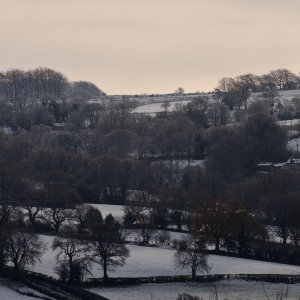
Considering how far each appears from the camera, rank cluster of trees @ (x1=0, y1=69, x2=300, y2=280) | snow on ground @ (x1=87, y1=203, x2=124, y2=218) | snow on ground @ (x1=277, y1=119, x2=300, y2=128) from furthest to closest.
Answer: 1. snow on ground @ (x1=277, y1=119, x2=300, y2=128)
2. snow on ground @ (x1=87, y1=203, x2=124, y2=218)
3. cluster of trees @ (x1=0, y1=69, x2=300, y2=280)

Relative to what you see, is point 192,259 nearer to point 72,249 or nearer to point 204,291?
point 204,291

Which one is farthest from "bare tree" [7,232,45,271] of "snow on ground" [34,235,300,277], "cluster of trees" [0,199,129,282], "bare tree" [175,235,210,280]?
"bare tree" [175,235,210,280]

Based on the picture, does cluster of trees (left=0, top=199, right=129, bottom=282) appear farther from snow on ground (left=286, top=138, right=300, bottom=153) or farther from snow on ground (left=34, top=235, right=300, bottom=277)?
Answer: snow on ground (left=286, top=138, right=300, bottom=153)

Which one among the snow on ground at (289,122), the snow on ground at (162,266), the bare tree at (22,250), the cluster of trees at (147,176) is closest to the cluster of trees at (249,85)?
the cluster of trees at (147,176)

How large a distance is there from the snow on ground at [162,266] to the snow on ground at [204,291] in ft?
4.37

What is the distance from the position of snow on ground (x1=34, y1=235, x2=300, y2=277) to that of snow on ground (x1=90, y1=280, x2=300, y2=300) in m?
1.33

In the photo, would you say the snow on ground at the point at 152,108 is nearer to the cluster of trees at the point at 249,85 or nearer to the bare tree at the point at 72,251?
the cluster of trees at the point at 249,85

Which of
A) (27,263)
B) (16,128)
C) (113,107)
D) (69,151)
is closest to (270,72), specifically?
(113,107)

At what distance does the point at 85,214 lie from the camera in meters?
44.5

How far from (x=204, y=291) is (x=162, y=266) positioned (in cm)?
364

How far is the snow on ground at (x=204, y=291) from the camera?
32.0m

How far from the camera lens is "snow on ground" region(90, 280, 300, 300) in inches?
1261

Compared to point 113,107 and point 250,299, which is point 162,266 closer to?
point 250,299

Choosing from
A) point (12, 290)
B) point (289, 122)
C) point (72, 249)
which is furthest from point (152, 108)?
point (12, 290)
